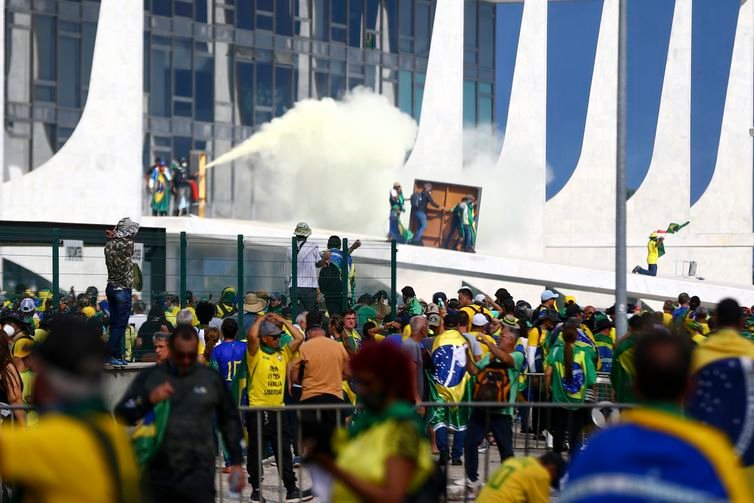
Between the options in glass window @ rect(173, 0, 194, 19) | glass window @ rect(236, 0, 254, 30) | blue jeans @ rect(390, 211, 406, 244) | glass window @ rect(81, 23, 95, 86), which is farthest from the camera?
glass window @ rect(236, 0, 254, 30)

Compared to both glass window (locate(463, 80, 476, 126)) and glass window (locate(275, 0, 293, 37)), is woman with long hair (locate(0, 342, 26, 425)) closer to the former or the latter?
glass window (locate(275, 0, 293, 37))

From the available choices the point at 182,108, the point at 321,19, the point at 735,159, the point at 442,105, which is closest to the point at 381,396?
the point at 442,105

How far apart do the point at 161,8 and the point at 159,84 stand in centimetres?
234

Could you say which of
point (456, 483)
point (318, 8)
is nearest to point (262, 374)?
point (456, 483)

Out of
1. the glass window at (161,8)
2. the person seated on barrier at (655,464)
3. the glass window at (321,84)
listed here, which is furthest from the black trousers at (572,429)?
the glass window at (321,84)

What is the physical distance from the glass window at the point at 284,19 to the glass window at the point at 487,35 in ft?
25.9

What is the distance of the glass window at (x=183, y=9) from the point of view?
1652 inches

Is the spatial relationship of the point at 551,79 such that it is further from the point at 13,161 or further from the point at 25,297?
the point at 25,297

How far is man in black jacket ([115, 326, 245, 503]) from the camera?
6359mm

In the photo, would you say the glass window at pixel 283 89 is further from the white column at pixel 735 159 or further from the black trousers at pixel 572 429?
the black trousers at pixel 572 429

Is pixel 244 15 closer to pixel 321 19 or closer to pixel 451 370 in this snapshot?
pixel 321 19

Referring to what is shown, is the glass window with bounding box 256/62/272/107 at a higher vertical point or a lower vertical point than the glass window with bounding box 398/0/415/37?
lower

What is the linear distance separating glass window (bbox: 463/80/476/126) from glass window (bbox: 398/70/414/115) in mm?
2289

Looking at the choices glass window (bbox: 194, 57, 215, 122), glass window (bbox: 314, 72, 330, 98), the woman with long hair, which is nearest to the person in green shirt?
the woman with long hair
